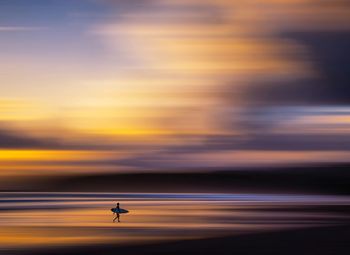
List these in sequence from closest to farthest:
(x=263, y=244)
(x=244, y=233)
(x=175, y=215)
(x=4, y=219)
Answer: (x=263, y=244) → (x=244, y=233) → (x=4, y=219) → (x=175, y=215)

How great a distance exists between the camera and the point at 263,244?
19.7 m

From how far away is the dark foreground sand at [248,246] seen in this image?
1822cm

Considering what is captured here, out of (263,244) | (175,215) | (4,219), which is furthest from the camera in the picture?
(175,215)

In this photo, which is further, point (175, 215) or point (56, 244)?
point (175, 215)

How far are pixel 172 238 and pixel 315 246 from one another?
4349 millimetres

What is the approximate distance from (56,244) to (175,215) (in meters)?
12.9

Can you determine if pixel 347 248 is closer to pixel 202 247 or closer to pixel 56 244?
pixel 202 247

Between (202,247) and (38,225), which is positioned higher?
(38,225)

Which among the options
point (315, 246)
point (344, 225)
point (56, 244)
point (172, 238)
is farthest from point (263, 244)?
point (344, 225)

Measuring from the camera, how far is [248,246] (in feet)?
64.0

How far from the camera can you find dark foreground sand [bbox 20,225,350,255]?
18.2 meters

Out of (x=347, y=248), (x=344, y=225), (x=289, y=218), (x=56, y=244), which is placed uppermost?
(x=289, y=218)

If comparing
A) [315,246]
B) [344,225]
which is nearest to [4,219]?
[344,225]

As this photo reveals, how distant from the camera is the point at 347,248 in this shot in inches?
728
